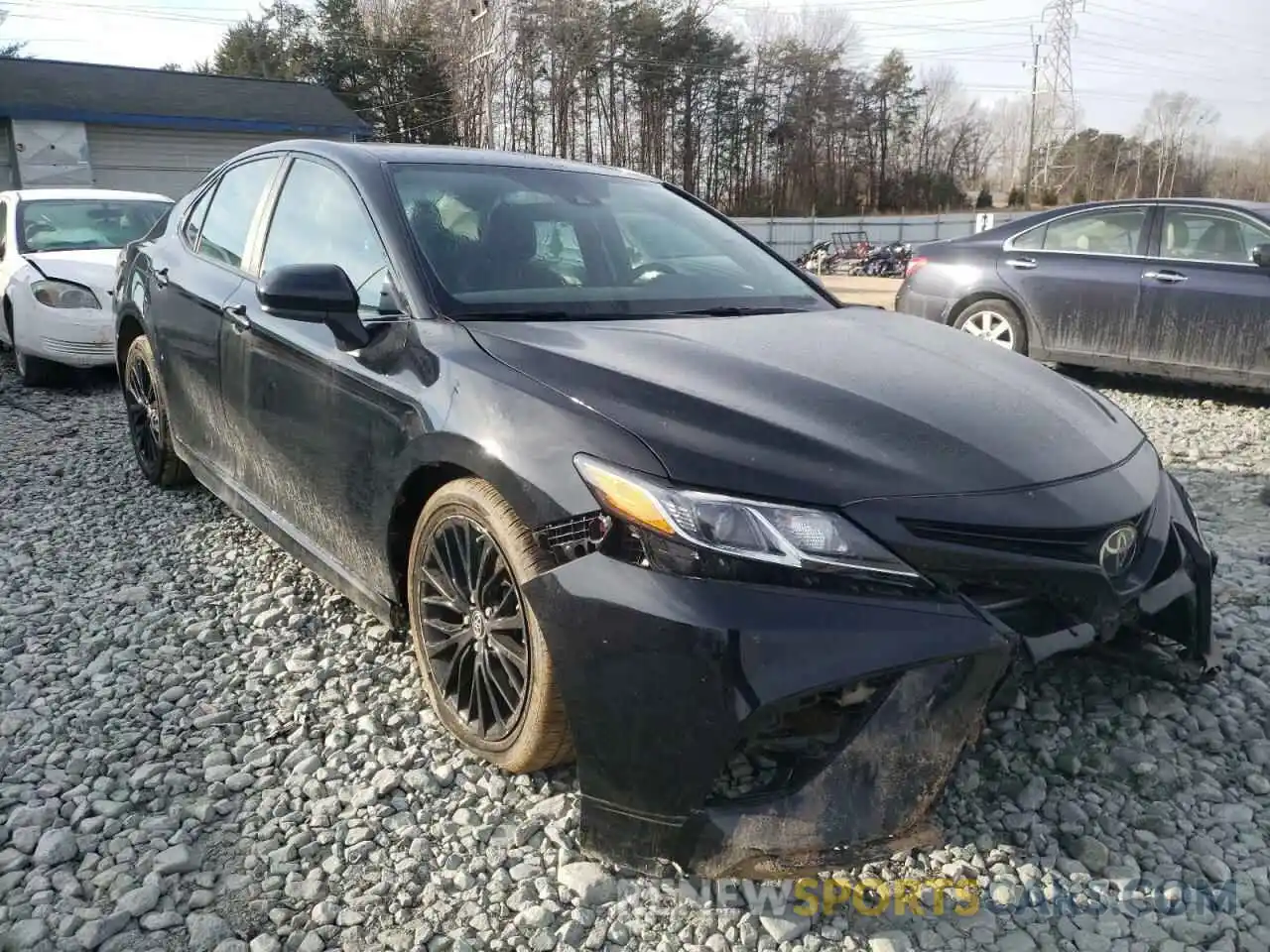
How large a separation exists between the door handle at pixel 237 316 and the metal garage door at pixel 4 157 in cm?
2478

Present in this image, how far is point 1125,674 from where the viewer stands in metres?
2.78

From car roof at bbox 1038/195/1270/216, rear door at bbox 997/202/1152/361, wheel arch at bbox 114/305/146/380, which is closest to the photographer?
wheel arch at bbox 114/305/146/380

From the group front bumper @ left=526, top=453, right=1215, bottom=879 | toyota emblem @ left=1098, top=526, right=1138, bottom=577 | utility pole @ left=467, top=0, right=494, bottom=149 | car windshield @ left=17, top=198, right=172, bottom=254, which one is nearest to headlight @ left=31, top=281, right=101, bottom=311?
car windshield @ left=17, top=198, right=172, bottom=254

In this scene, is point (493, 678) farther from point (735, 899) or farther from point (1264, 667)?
point (1264, 667)

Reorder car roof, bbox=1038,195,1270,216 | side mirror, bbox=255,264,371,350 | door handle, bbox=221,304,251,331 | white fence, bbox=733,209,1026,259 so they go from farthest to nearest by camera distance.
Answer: white fence, bbox=733,209,1026,259 < car roof, bbox=1038,195,1270,216 < door handle, bbox=221,304,251,331 < side mirror, bbox=255,264,371,350

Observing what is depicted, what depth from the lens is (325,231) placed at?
3146mm

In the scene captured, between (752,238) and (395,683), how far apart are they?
2102mm

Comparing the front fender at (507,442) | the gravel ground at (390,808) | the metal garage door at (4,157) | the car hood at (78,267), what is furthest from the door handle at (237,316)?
the metal garage door at (4,157)

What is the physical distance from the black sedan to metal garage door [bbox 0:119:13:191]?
78.9 ft

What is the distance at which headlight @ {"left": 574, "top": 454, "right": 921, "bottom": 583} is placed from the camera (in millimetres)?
1862

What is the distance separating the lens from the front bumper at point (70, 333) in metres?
7.13

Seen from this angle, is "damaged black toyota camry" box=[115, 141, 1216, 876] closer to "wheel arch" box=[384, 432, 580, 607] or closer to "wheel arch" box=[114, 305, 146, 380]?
"wheel arch" box=[384, 432, 580, 607]

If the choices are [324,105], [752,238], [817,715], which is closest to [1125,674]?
[817,715]

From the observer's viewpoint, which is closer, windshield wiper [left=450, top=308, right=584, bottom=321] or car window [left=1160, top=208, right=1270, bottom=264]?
windshield wiper [left=450, top=308, right=584, bottom=321]
